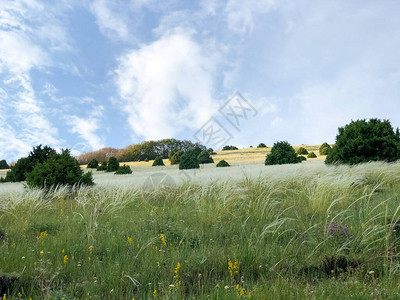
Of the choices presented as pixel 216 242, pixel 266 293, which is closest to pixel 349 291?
pixel 266 293

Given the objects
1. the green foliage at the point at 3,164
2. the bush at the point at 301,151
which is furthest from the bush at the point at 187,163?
the green foliage at the point at 3,164

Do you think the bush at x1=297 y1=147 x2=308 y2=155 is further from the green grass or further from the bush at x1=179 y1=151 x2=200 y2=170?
the green grass

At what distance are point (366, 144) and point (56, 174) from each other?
1054 centimetres

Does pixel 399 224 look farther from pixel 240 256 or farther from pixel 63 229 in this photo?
pixel 63 229

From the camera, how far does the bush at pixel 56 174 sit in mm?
8594

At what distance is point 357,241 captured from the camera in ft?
10.9

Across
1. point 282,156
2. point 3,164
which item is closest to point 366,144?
point 282,156

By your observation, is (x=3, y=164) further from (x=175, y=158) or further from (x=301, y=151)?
(x=301, y=151)

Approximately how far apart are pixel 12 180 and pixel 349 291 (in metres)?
22.4

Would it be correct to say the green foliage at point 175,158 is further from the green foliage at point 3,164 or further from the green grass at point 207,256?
the green grass at point 207,256

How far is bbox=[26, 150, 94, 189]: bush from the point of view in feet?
28.2

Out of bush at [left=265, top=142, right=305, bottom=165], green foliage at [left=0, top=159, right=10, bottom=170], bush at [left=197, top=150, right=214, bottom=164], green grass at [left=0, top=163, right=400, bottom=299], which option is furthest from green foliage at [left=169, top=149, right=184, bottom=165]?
green grass at [left=0, top=163, right=400, bottom=299]

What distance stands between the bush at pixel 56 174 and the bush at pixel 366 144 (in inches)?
360

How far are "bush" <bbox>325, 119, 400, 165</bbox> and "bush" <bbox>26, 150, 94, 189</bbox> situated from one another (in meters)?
9.15
